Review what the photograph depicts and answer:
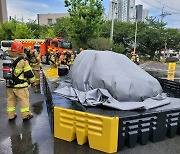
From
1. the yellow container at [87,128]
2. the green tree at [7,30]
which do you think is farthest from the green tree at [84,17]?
the green tree at [7,30]

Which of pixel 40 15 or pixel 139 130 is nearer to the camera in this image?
pixel 139 130

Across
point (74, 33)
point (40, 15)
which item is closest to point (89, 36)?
point (74, 33)

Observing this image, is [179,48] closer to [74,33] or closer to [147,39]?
[147,39]

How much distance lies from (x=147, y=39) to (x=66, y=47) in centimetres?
1943

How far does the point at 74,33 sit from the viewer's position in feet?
66.9

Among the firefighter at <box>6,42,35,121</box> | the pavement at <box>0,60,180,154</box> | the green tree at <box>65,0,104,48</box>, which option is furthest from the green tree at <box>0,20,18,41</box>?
the pavement at <box>0,60,180,154</box>

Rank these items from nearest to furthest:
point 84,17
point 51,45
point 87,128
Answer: point 87,128
point 84,17
point 51,45

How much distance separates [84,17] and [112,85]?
53.4 feet

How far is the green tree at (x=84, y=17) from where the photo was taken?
19.5 metres

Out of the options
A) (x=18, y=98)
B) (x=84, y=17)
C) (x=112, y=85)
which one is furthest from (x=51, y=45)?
(x=112, y=85)

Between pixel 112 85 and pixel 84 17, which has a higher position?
pixel 84 17

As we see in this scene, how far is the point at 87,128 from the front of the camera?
368 cm

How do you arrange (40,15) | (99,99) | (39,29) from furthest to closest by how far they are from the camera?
(40,15) < (39,29) < (99,99)

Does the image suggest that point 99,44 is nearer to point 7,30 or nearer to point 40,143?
point 40,143
